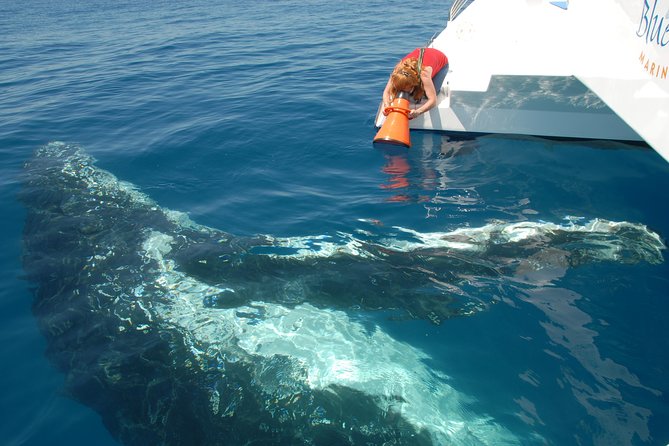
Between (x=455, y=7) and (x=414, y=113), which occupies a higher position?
(x=455, y=7)

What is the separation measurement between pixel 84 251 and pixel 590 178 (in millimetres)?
7872

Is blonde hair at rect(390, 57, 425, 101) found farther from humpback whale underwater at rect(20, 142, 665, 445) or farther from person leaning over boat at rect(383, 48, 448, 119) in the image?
humpback whale underwater at rect(20, 142, 665, 445)

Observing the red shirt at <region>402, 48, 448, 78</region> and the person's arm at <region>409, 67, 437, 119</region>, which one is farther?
the red shirt at <region>402, 48, 448, 78</region>

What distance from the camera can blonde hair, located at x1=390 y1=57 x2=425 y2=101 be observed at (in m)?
10.0

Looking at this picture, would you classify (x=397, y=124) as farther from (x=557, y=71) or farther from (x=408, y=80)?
(x=557, y=71)

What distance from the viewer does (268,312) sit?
578cm

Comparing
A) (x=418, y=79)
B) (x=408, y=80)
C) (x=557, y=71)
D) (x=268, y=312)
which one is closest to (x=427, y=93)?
(x=418, y=79)

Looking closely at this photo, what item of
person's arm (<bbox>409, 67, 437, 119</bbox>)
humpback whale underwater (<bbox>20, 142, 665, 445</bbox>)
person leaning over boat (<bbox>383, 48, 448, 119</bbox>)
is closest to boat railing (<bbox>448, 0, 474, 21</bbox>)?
person leaning over boat (<bbox>383, 48, 448, 119</bbox>)

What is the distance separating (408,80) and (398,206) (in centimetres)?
339

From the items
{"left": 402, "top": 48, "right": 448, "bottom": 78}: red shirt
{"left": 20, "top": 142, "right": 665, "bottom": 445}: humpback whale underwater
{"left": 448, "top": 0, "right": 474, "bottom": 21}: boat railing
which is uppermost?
{"left": 448, "top": 0, "right": 474, "bottom": 21}: boat railing

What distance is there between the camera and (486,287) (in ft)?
19.0

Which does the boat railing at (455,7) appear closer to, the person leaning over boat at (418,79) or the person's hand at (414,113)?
the person leaning over boat at (418,79)

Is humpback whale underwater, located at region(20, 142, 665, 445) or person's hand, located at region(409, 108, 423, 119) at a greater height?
person's hand, located at region(409, 108, 423, 119)

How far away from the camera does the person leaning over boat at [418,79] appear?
393 inches
